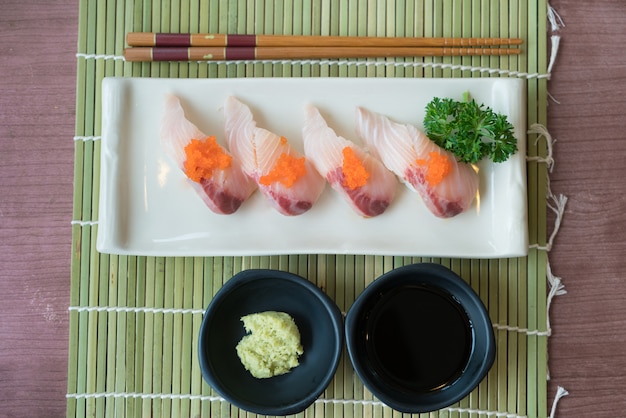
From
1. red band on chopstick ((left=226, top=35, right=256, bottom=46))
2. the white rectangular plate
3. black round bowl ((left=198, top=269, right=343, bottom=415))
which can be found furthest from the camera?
red band on chopstick ((left=226, top=35, right=256, bottom=46))

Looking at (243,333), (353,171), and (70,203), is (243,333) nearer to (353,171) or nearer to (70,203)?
(353,171)

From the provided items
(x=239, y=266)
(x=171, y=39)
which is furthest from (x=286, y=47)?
(x=239, y=266)

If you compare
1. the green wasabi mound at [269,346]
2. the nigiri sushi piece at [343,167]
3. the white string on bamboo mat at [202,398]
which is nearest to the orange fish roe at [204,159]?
the nigiri sushi piece at [343,167]

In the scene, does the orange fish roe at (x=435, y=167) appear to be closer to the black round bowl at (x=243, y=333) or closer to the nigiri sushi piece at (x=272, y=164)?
the nigiri sushi piece at (x=272, y=164)

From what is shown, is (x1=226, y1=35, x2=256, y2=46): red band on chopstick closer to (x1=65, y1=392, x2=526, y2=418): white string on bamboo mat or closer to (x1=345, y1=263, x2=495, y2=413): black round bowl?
(x1=345, y1=263, x2=495, y2=413): black round bowl

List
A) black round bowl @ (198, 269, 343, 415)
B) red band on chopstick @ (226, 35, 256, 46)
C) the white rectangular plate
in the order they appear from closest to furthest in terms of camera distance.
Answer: black round bowl @ (198, 269, 343, 415), the white rectangular plate, red band on chopstick @ (226, 35, 256, 46)

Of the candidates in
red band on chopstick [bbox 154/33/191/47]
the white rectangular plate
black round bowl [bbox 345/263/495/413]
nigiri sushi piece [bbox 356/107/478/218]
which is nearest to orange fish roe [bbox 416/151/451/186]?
nigiri sushi piece [bbox 356/107/478/218]

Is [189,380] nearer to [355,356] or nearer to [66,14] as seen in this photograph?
[355,356]
